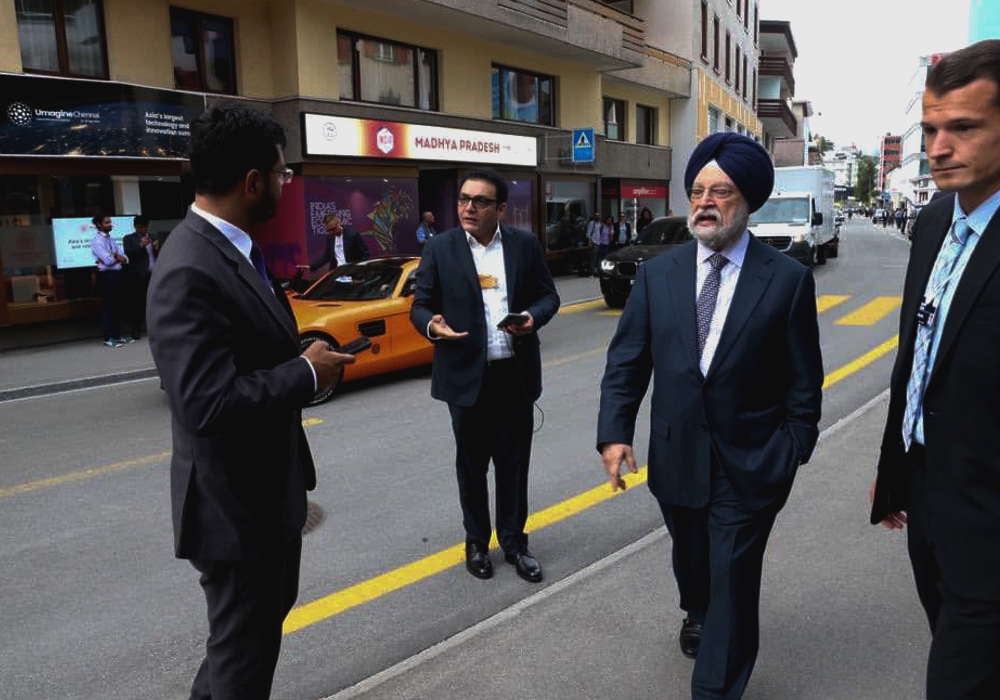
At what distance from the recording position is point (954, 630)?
2068mm

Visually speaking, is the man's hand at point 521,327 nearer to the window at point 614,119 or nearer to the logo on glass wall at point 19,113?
the logo on glass wall at point 19,113

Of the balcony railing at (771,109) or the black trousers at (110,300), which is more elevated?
the balcony railing at (771,109)

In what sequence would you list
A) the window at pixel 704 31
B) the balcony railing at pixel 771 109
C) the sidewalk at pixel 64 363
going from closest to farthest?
1. the sidewalk at pixel 64 363
2. the window at pixel 704 31
3. the balcony railing at pixel 771 109

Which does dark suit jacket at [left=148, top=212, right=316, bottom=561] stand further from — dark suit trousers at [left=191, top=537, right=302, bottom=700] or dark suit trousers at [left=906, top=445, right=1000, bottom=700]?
dark suit trousers at [left=906, top=445, right=1000, bottom=700]

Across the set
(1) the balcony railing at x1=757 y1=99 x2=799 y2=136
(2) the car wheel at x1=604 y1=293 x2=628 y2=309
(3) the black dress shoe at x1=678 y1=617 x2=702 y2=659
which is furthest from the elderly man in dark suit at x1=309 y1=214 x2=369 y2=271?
(1) the balcony railing at x1=757 y1=99 x2=799 y2=136

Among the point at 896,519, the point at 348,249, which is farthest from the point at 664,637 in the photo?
the point at 348,249

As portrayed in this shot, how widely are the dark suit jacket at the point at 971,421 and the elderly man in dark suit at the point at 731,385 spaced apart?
23.0 inches

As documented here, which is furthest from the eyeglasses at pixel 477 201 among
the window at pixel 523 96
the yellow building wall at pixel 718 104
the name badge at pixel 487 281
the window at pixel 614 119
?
the yellow building wall at pixel 718 104

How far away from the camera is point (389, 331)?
29.4 feet

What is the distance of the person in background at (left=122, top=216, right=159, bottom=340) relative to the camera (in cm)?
1240

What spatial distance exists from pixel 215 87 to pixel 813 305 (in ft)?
46.9

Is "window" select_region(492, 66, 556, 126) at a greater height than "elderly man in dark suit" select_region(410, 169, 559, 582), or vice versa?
"window" select_region(492, 66, 556, 126)

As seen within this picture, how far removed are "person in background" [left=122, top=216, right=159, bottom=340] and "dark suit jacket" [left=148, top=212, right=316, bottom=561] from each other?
11.2m

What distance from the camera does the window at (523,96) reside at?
20.9 meters
